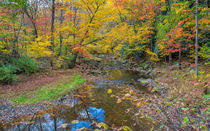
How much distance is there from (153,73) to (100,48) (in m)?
6.50

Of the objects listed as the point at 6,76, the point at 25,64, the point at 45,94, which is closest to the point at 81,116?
the point at 45,94

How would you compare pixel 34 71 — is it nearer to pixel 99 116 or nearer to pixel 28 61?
pixel 28 61

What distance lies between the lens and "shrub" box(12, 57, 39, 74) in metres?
9.27

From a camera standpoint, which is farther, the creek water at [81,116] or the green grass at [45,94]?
the green grass at [45,94]

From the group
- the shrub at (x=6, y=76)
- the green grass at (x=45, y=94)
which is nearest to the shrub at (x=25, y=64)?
the shrub at (x=6, y=76)

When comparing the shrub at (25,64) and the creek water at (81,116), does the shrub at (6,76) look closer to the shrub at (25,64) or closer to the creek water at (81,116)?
the shrub at (25,64)

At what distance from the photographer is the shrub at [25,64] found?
30.4 ft

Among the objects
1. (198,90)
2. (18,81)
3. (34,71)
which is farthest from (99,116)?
(34,71)

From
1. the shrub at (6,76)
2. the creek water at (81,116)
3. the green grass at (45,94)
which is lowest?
the creek water at (81,116)

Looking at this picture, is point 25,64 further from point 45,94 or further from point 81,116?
point 81,116

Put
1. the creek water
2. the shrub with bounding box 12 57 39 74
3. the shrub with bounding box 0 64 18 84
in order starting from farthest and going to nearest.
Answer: the shrub with bounding box 12 57 39 74
the shrub with bounding box 0 64 18 84
the creek water

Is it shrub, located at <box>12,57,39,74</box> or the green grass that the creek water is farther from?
shrub, located at <box>12,57,39,74</box>

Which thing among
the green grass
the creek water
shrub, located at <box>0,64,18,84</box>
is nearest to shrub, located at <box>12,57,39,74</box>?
shrub, located at <box>0,64,18,84</box>

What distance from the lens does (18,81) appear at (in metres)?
8.41
